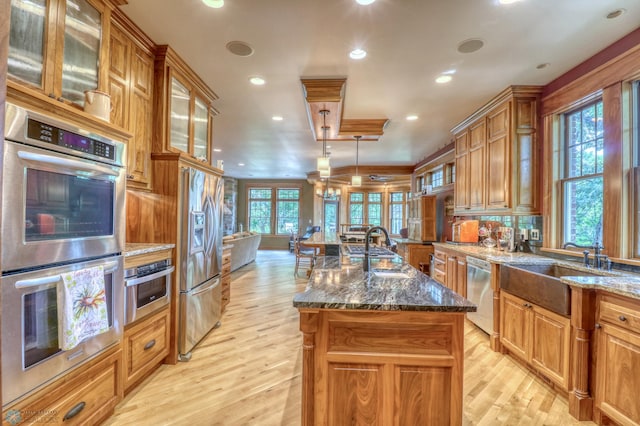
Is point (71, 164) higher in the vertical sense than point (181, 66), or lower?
lower

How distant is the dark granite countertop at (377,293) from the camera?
138 cm

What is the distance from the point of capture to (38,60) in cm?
152

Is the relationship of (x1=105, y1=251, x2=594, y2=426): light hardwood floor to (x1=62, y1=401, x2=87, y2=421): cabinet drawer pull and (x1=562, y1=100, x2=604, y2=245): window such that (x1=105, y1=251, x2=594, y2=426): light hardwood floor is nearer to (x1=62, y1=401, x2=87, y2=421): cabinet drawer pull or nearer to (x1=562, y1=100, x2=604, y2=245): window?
(x1=62, y1=401, x2=87, y2=421): cabinet drawer pull

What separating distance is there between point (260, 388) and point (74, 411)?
1.16 meters

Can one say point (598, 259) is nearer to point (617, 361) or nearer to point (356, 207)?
point (617, 361)

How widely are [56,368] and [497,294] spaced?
3470 mm

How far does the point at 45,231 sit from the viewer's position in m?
1.40

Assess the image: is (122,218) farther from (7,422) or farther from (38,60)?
(7,422)

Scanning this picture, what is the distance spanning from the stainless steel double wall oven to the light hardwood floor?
716 mm

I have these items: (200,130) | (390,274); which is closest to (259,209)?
(200,130)

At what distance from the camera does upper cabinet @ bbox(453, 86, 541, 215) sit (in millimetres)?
3197

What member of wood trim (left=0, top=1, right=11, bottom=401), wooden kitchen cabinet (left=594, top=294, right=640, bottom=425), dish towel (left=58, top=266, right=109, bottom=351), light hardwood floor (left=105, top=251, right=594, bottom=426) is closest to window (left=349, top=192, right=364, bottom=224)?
light hardwood floor (left=105, top=251, right=594, bottom=426)

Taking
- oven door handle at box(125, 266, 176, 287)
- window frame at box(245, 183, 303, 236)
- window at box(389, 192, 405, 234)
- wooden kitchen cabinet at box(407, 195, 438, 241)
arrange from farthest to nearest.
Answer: window frame at box(245, 183, 303, 236) → window at box(389, 192, 405, 234) → wooden kitchen cabinet at box(407, 195, 438, 241) → oven door handle at box(125, 266, 176, 287)

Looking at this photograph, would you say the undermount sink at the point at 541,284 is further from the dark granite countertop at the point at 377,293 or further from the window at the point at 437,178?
the window at the point at 437,178
